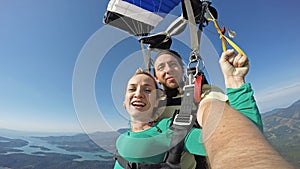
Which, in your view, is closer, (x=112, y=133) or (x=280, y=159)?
(x=280, y=159)

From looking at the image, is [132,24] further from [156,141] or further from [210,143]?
[210,143]

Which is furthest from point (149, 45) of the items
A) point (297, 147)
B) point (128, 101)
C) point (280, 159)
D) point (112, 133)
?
point (297, 147)

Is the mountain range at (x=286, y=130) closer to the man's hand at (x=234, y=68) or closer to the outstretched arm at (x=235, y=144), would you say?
the man's hand at (x=234, y=68)

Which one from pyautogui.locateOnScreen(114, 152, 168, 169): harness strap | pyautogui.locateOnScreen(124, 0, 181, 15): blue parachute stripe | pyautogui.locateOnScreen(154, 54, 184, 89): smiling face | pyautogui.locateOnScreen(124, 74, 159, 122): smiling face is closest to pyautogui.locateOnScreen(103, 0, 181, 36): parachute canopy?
pyautogui.locateOnScreen(124, 0, 181, 15): blue parachute stripe

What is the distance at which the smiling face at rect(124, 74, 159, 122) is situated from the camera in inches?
62.3

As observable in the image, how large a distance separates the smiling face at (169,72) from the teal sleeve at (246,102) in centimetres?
107

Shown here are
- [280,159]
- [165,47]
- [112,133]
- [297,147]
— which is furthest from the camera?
[297,147]

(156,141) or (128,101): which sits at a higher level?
(128,101)

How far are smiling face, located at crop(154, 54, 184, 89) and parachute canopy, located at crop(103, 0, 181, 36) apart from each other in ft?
8.83

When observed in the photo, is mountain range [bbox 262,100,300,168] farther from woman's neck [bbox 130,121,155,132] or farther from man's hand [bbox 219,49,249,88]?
man's hand [bbox 219,49,249,88]

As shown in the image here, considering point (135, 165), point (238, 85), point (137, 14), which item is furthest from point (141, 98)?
point (137, 14)

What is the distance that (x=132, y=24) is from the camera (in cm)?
486

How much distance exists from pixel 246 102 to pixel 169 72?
1220 mm

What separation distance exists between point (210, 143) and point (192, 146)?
1.03 ft
